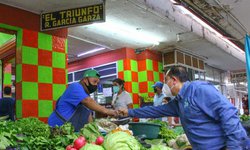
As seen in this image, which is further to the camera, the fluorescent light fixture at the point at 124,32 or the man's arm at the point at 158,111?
the fluorescent light fixture at the point at 124,32

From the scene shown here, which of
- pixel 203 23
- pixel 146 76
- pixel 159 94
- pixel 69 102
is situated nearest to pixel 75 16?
pixel 69 102

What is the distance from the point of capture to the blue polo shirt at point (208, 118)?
94.7 inches

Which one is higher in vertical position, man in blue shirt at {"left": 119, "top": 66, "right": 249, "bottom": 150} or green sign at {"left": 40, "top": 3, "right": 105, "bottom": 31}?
green sign at {"left": 40, "top": 3, "right": 105, "bottom": 31}

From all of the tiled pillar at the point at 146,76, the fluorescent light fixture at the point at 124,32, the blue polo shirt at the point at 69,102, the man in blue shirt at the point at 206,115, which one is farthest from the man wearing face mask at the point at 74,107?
the tiled pillar at the point at 146,76

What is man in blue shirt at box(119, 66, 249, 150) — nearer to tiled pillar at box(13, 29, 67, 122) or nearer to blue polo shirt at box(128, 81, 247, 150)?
blue polo shirt at box(128, 81, 247, 150)

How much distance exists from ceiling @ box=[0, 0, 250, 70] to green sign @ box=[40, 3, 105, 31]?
0.19m

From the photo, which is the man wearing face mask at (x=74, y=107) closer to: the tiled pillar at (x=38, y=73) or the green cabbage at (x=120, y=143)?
the green cabbage at (x=120, y=143)

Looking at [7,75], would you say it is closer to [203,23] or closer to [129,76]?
[129,76]

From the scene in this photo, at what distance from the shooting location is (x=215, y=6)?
690cm

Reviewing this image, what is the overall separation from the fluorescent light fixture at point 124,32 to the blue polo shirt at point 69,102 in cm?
396

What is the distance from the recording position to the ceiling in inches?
241

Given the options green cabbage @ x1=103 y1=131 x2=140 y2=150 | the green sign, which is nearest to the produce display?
green cabbage @ x1=103 y1=131 x2=140 y2=150

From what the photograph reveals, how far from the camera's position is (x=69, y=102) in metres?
3.66

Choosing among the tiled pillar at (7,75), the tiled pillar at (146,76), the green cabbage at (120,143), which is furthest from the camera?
the tiled pillar at (146,76)
